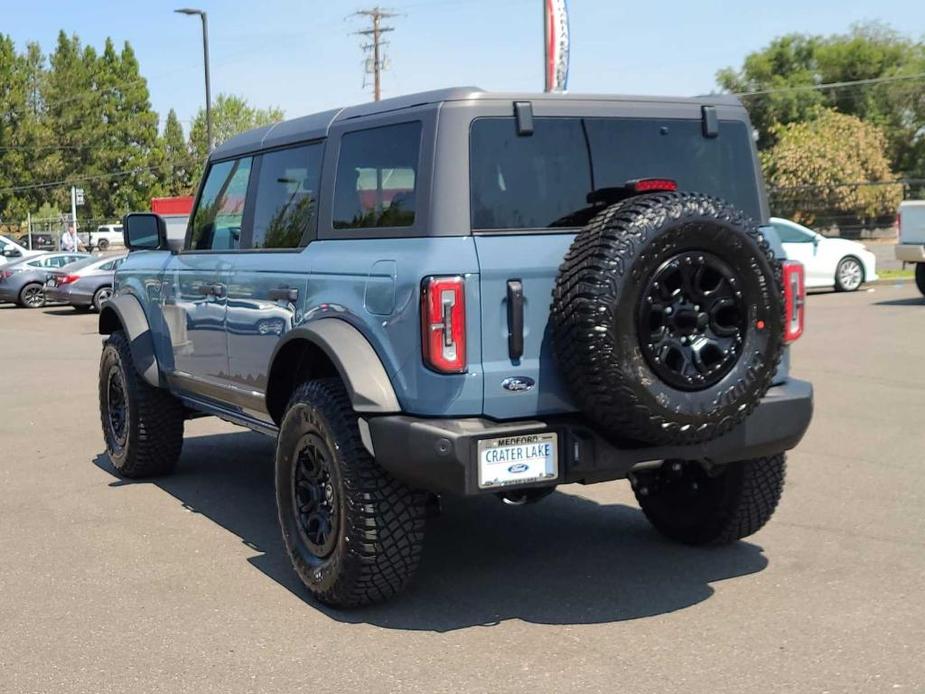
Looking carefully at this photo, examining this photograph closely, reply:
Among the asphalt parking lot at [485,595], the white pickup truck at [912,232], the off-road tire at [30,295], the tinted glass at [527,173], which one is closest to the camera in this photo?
the asphalt parking lot at [485,595]

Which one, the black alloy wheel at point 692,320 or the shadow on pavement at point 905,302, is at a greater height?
the black alloy wheel at point 692,320

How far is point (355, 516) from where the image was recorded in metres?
4.61

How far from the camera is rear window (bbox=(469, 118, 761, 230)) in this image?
4.63 m

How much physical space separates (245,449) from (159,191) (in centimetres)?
7060

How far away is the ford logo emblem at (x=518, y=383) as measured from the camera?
4.46m

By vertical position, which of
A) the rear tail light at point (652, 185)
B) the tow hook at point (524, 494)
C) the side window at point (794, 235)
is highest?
the rear tail light at point (652, 185)

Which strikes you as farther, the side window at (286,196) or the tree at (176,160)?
the tree at (176,160)

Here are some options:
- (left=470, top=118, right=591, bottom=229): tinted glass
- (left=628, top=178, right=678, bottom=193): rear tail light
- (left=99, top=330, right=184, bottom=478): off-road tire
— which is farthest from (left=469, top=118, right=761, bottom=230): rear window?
(left=99, top=330, right=184, bottom=478): off-road tire

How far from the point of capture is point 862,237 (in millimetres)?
38438

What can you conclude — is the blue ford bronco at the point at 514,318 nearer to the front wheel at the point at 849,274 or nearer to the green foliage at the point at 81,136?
the front wheel at the point at 849,274

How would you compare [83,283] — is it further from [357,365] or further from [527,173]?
[527,173]

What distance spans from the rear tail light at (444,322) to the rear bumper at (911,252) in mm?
14498

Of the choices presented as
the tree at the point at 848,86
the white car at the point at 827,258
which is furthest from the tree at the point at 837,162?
the white car at the point at 827,258

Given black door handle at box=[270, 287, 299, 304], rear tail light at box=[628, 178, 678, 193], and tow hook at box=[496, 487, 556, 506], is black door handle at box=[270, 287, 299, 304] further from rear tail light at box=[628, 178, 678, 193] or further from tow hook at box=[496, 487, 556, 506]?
rear tail light at box=[628, 178, 678, 193]
